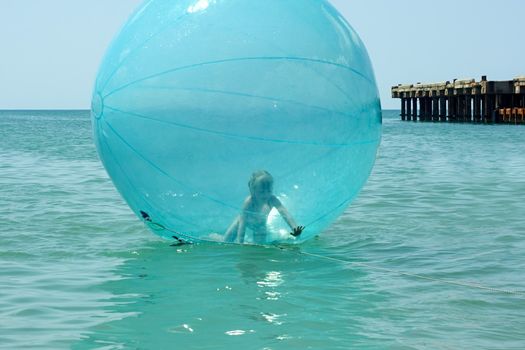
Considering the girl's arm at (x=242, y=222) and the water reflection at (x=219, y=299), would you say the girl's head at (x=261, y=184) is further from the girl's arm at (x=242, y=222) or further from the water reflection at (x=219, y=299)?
the water reflection at (x=219, y=299)

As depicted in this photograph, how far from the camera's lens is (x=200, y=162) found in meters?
7.88

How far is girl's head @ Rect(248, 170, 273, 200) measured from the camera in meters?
7.88

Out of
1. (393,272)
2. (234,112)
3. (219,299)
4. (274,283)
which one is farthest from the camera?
(393,272)

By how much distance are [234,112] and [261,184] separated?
2.20 ft

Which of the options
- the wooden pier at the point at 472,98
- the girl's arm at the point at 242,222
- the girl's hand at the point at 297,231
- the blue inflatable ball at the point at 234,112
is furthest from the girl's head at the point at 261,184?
the wooden pier at the point at 472,98

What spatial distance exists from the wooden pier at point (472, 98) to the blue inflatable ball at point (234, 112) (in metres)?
40.0

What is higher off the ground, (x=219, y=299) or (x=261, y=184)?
(x=261, y=184)

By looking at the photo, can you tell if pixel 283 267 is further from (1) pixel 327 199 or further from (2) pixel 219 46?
(2) pixel 219 46

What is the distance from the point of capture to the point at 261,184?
7.91 metres

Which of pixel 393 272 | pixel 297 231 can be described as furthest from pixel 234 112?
pixel 393 272

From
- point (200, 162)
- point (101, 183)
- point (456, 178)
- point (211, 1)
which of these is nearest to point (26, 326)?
point (200, 162)

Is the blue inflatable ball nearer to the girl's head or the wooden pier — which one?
the girl's head

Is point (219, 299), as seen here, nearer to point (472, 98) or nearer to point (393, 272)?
point (393, 272)

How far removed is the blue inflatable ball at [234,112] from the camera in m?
7.79
